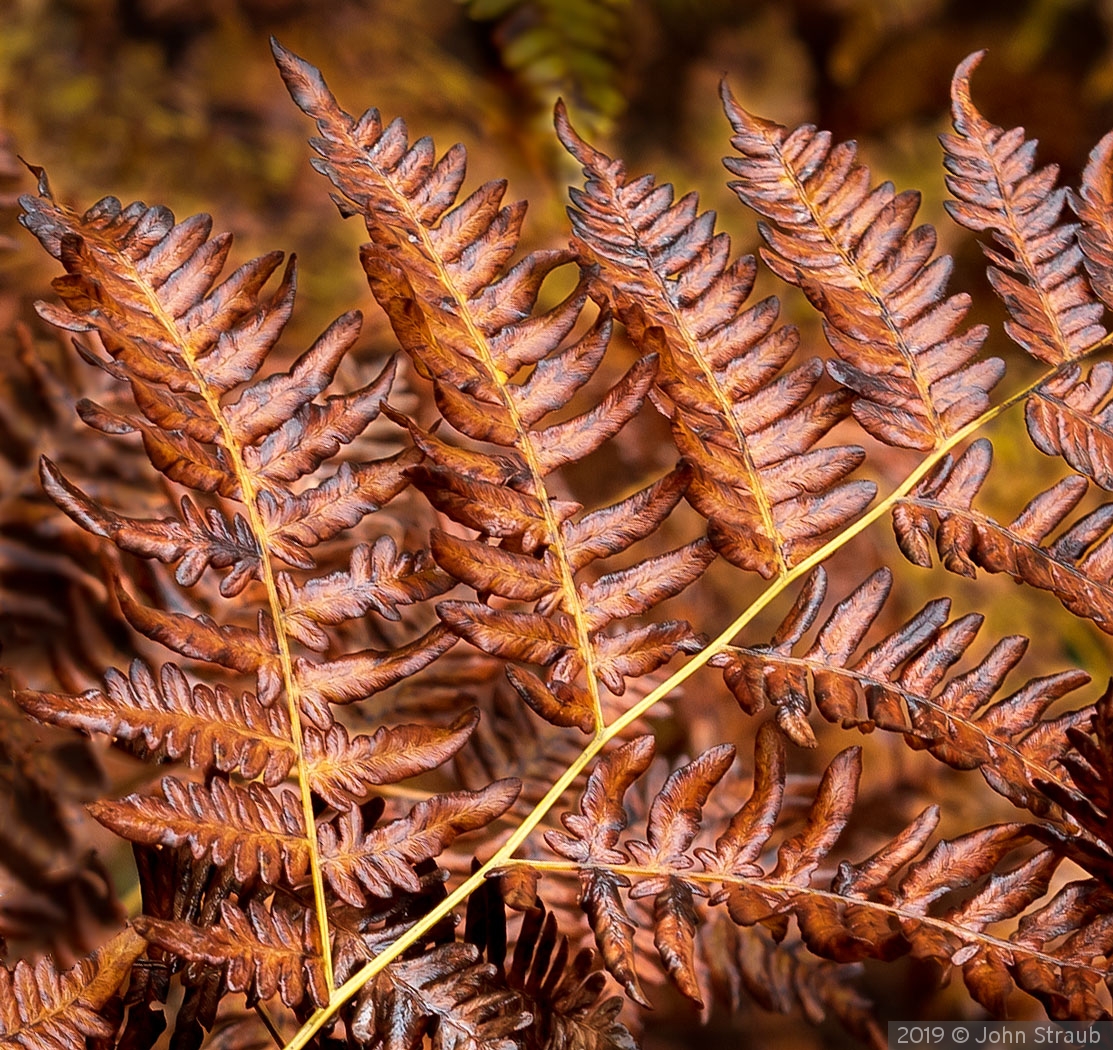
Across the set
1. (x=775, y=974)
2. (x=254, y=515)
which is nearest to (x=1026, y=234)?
(x=254, y=515)

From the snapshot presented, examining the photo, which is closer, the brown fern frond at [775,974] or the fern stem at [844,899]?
the fern stem at [844,899]

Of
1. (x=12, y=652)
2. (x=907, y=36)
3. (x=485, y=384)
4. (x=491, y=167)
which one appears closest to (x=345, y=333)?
(x=485, y=384)

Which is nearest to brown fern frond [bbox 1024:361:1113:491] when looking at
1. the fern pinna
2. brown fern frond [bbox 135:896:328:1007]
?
the fern pinna

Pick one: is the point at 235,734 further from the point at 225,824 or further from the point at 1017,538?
the point at 1017,538

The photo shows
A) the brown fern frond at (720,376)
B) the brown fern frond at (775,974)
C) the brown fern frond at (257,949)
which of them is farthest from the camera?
the brown fern frond at (775,974)

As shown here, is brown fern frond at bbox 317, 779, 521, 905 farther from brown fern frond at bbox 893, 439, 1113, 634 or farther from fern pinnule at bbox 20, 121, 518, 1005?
brown fern frond at bbox 893, 439, 1113, 634

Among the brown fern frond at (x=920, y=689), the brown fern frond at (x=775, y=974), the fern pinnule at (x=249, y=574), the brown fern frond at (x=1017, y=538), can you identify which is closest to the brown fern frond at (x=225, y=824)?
the fern pinnule at (x=249, y=574)

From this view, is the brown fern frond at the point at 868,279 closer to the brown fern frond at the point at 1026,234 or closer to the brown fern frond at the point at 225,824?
the brown fern frond at the point at 1026,234
